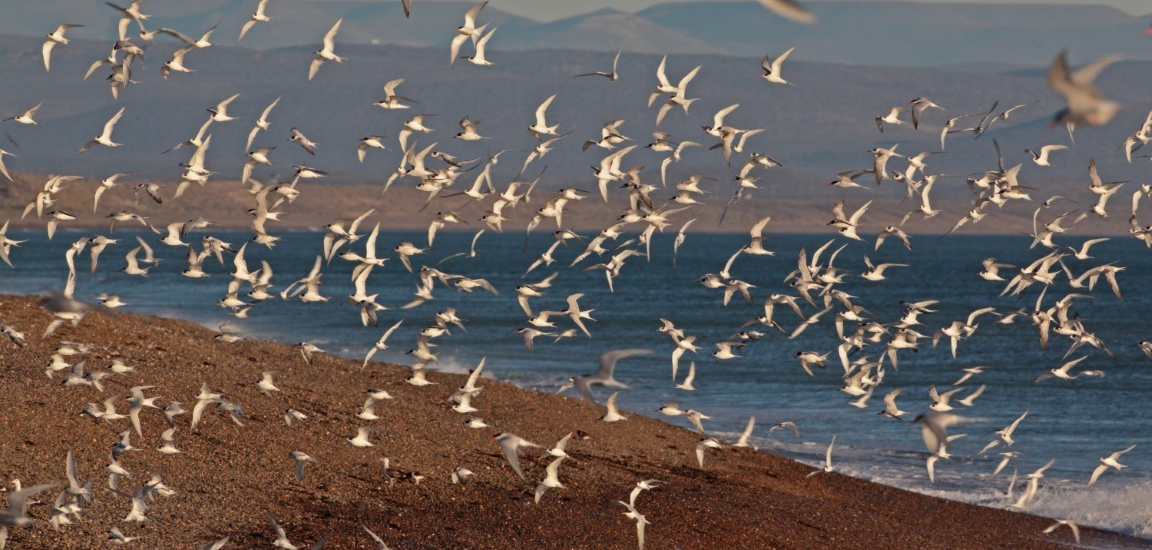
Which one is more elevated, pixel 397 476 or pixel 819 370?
pixel 397 476

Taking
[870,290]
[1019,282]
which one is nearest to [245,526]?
[1019,282]

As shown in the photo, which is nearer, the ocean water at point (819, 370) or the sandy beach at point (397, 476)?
the sandy beach at point (397, 476)

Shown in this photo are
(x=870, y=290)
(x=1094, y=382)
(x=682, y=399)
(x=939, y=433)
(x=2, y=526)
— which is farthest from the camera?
(x=870, y=290)

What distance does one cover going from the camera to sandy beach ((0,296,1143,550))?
18.4 meters

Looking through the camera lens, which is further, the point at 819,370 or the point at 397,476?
the point at 819,370

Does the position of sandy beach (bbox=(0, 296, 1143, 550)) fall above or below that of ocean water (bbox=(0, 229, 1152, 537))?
above

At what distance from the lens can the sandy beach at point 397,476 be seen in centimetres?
1841

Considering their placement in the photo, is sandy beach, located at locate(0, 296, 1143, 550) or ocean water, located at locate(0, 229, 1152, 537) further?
ocean water, located at locate(0, 229, 1152, 537)

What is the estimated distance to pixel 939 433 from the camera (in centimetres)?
1544

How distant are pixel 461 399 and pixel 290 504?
4619mm

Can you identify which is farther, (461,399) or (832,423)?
(832,423)

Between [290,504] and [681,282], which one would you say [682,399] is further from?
[681,282]

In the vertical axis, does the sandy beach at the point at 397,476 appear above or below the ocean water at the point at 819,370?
above

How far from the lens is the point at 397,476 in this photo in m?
21.1
